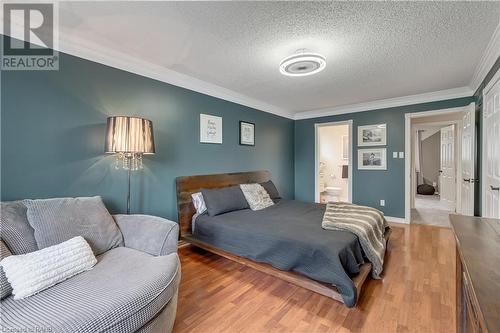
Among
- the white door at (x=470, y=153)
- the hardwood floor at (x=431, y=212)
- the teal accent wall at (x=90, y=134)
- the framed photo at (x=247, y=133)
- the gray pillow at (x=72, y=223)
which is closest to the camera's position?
the gray pillow at (x=72, y=223)

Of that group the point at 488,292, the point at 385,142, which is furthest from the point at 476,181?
the point at 488,292

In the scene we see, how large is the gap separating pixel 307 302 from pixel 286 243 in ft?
1.59

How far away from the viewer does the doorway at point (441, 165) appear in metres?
3.41

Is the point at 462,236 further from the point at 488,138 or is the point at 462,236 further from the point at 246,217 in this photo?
the point at 488,138

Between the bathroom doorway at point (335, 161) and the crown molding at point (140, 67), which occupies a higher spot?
the crown molding at point (140, 67)

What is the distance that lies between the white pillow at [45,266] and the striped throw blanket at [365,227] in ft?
6.53

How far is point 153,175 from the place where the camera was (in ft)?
9.17

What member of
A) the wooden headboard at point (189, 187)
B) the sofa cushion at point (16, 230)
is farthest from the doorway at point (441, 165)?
the sofa cushion at point (16, 230)

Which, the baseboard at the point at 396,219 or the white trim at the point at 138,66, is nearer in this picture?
the white trim at the point at 138,66

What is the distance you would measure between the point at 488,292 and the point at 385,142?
426 centimetres

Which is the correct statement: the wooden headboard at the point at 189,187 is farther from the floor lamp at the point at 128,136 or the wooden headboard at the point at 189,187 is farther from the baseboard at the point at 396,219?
the baseboard at the point at 396,219

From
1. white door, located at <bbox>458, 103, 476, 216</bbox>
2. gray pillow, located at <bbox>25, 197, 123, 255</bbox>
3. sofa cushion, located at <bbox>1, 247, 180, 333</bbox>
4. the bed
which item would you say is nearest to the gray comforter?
the bed

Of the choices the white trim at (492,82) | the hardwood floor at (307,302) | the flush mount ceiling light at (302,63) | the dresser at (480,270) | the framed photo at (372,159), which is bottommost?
the hardwood floor at (307,302)

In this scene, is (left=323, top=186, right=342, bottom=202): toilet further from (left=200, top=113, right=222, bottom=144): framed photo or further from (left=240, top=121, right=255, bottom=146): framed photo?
(left=200, top=113, right=222, bottom=144): framed photo
